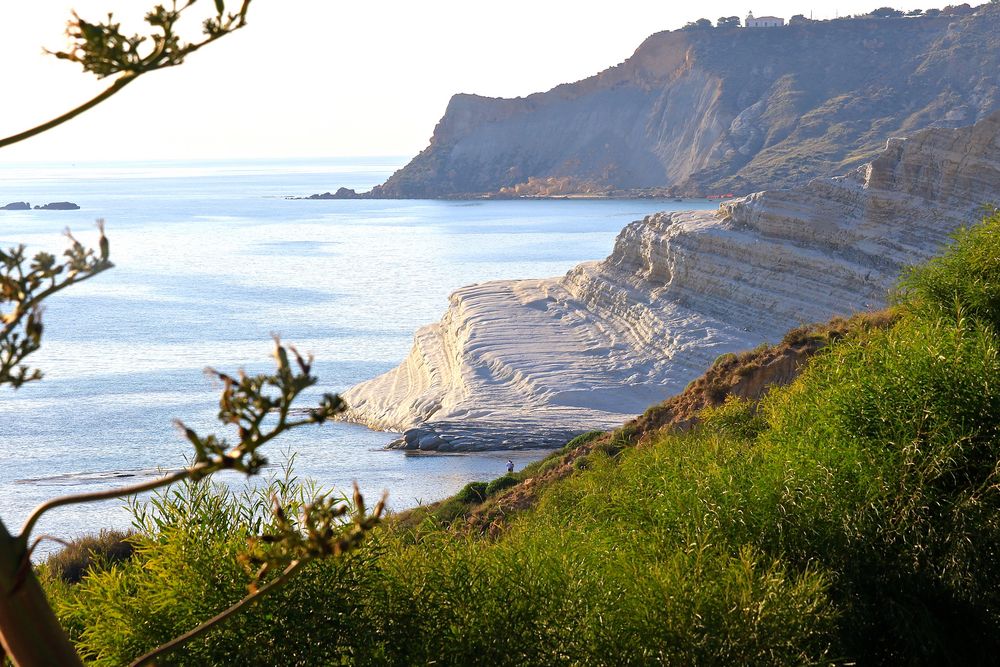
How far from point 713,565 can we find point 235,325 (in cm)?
7294

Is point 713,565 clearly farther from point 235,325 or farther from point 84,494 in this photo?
point 235,325

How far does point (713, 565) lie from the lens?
32.0ft

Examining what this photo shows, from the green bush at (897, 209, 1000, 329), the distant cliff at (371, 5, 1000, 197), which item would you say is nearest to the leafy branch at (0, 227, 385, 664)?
the green bush at (897, 209, 1000, 329)

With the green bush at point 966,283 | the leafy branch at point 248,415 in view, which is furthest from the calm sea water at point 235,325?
the green bush at point 966,283

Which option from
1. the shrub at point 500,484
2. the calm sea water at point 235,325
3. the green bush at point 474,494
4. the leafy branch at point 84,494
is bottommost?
the calm sea water at point 235,325

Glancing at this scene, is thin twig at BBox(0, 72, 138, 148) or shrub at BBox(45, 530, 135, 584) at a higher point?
thin twig at BBox(0, 72, 138, 148)

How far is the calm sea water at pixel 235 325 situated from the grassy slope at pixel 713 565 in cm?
224

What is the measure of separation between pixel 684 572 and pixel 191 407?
4633cm

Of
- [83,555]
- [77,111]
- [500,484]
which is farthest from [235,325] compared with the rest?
[77,111]

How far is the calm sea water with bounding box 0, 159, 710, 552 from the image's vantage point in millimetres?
40156

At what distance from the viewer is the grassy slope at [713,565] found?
8781mm

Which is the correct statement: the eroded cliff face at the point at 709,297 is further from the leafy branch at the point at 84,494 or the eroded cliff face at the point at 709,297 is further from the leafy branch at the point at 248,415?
the leafy branch at the point at 248,415

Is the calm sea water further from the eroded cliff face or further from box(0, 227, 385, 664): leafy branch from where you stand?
the eroded cliff face

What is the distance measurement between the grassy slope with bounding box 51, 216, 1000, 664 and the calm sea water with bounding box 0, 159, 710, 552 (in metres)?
2.24
